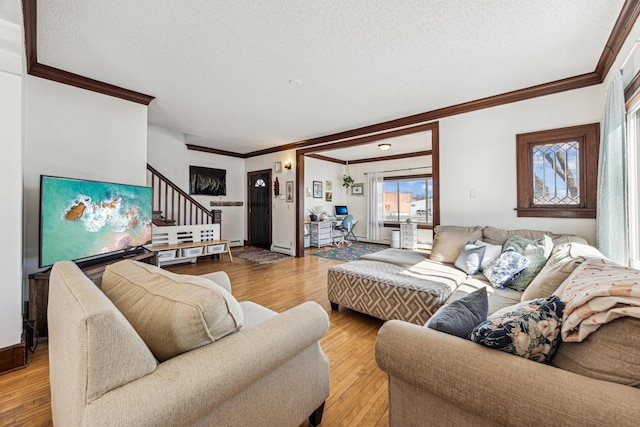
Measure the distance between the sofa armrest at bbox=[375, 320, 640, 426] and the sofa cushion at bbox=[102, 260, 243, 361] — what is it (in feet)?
2.09

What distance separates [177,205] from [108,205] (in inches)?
100

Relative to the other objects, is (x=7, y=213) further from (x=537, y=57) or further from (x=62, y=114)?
(x=537, y=57)

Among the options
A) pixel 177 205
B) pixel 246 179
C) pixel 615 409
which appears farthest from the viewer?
pixel 246 179

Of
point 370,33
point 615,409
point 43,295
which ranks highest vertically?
point 370,33

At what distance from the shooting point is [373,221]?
7.40m

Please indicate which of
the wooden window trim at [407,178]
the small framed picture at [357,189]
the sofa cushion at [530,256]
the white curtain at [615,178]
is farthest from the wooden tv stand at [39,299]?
the small framed picture at [357,189]

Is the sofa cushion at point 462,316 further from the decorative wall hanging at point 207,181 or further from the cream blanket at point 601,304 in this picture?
the decorative wall hanging at point 207,181

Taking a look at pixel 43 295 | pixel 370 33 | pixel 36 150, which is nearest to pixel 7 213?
pixel 43 295

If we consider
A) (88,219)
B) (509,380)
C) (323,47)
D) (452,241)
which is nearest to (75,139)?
(88,219)

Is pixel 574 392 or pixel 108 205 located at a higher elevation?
pixel 108 205

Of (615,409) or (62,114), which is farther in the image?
(62,114)

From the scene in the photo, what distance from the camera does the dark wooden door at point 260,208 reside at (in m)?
6.38

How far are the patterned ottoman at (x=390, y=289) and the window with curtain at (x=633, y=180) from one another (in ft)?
4.27

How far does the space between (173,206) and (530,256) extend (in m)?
5.31
